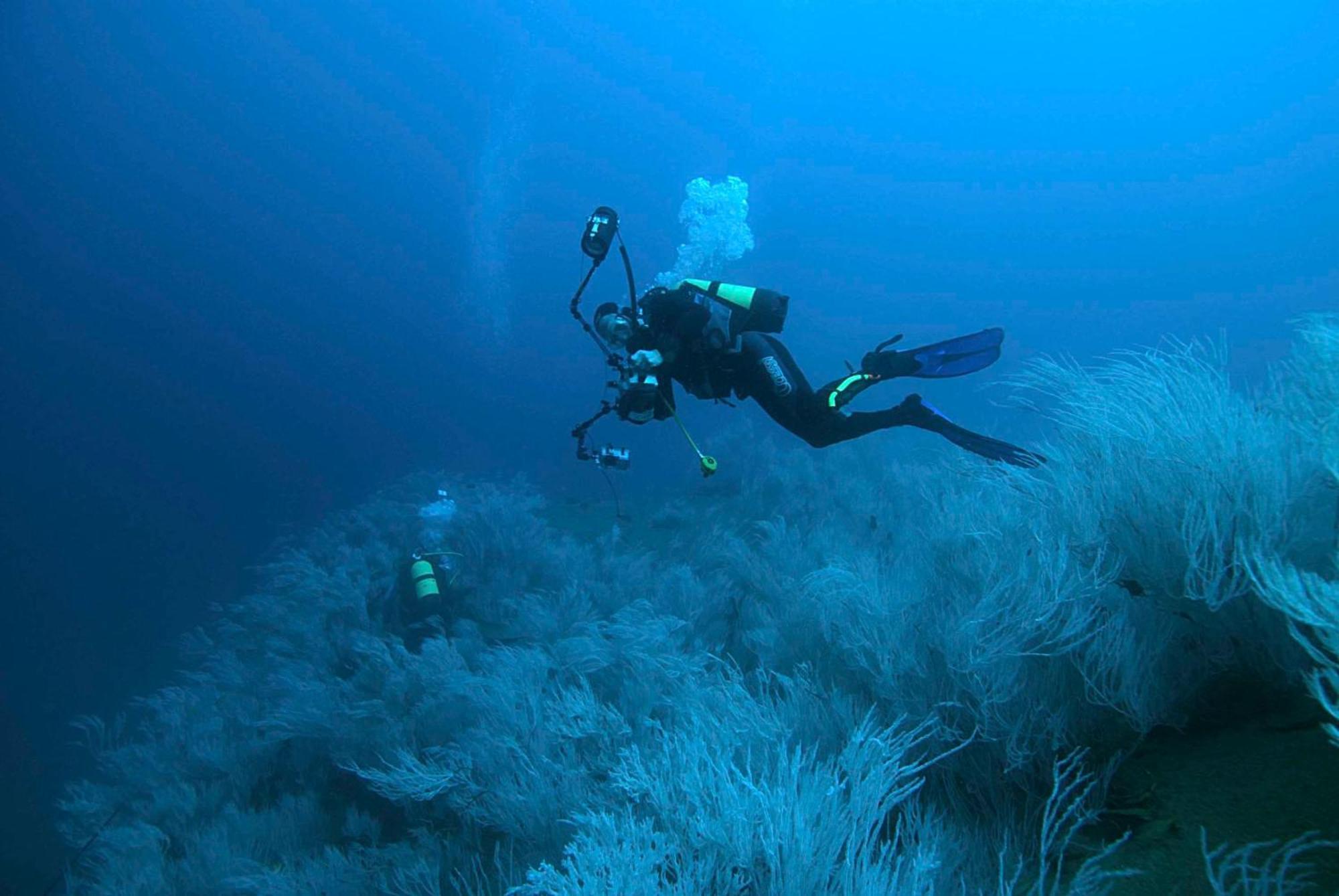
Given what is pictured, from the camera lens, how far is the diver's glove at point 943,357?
543 cm

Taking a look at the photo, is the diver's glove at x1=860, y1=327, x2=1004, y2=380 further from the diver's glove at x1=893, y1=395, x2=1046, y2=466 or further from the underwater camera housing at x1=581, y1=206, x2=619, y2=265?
the underwater camera housing at x1=581, y1=206, x2=619, y2=265

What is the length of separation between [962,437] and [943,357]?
36.8 inches

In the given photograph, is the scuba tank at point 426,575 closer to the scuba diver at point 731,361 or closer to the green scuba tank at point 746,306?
the scuba diver at point 731,361

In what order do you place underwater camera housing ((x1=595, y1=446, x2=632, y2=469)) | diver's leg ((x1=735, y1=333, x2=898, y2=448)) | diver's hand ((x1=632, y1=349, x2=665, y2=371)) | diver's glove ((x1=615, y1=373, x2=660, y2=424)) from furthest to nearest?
diver's leg ((x1=735, y1=333, x2=898, y2=448)) → underwater camera housing ((x1=595, y1=446, x2=632, y2=469)) → diver's hand ((x1=632, y1=349, x2=665, y2=371)) → diver's glove ((x1=615, y1=373, x2=660, y2=424))

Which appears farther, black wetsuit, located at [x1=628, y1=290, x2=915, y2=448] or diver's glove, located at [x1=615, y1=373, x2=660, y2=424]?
black wetsuit, located at [x1=628, y1=290, x2=915, y2=448]

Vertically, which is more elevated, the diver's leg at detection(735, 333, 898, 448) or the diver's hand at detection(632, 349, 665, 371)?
the diver's hand at detection(632, 349, 665, 371)

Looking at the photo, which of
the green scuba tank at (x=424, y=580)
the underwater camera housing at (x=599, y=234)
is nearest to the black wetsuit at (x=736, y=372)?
the underwater camera housing at (x=599, y=234)

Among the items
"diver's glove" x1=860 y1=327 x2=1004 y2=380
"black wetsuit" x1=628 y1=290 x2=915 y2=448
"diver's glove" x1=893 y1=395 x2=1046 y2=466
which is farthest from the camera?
"diver's glove" x1=860 y1=327 x2=1004 y2=380

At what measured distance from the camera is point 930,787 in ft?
7.93

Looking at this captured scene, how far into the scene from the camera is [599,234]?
4.97 metres

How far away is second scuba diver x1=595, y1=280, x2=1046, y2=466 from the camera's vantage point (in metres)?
5.20

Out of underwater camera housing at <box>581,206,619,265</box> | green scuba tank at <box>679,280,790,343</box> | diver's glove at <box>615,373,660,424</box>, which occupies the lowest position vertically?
diver's glove at <box>615,373,660,424</box>

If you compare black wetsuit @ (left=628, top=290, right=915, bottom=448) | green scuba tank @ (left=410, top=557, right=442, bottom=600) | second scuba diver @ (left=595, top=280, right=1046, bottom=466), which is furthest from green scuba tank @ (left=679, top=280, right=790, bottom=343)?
green scuba tank @ (left=410, top=557, right=442, bottom=600)

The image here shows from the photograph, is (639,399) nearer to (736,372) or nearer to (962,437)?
(736,372)
